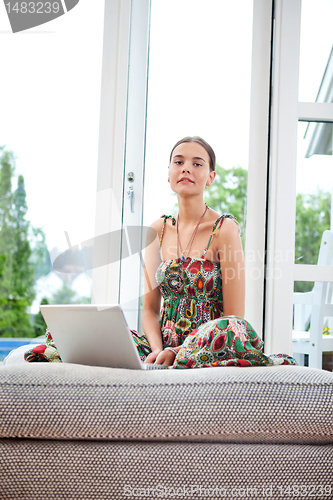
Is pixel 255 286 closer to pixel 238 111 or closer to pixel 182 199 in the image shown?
pixel 182 199

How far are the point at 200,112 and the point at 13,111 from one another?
970 mm

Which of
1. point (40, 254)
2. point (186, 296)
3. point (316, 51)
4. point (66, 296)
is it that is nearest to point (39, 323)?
point (66, 296)

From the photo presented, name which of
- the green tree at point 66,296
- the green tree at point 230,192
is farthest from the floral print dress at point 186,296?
the green tree at point 66,296

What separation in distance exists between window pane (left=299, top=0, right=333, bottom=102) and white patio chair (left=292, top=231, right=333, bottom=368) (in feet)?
2.78

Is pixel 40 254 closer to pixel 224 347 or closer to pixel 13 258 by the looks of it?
pixel 13 258

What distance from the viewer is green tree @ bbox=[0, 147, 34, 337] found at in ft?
7.98

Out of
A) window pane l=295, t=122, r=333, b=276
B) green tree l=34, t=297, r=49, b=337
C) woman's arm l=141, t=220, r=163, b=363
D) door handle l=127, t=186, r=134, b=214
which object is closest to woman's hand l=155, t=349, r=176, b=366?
woman's arm l=141, t=220, r=163, b=363

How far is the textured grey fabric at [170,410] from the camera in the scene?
0.94 meters

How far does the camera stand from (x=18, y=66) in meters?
2.44

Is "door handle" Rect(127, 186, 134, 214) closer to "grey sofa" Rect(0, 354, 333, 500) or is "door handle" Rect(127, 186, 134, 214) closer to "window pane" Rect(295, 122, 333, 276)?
"window pane" Rect(295, 122, 333, 276)

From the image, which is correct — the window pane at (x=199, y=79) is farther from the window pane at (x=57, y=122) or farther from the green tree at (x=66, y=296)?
the green tree at (x=66, y=296)

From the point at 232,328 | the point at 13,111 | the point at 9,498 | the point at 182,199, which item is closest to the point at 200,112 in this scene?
the point at 182,199

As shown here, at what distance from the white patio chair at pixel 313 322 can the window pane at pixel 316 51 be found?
0.85 meters

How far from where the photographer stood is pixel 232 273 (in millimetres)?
1587
